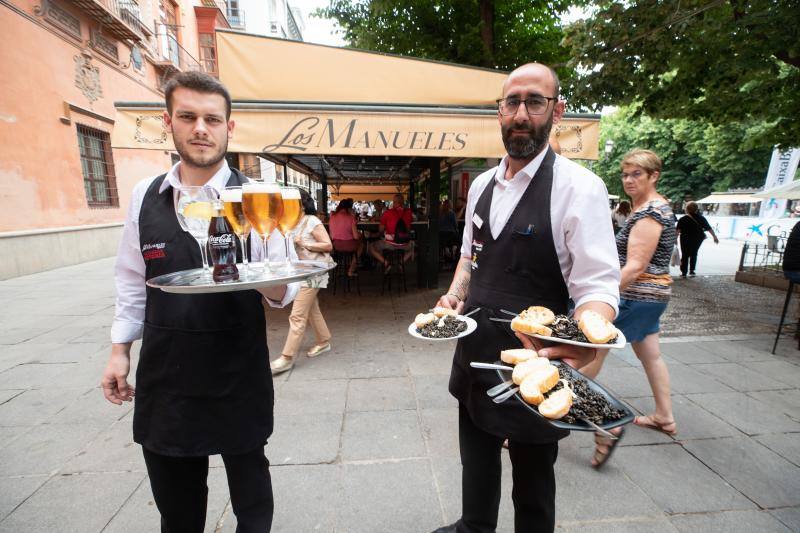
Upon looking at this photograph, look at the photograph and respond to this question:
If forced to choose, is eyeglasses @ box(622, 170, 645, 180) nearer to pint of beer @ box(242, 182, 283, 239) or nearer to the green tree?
pint of beer @ box(242, 182, 283, 239)

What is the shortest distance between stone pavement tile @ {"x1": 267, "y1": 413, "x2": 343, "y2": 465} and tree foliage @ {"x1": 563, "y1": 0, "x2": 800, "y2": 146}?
731cm

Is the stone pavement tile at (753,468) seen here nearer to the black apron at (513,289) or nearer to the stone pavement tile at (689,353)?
the stone pavement tile at (689,353)

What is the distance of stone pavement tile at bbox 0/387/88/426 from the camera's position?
3.01 m

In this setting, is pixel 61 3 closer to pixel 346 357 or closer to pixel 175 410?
pixel 346 357

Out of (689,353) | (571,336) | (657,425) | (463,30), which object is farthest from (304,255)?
(463,30)

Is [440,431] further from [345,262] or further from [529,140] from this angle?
[345,262]

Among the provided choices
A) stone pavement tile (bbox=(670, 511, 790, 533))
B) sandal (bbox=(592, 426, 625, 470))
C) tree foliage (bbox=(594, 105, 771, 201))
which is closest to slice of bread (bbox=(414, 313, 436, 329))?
→ sandal (bbox=(592, 426, 625, 470))

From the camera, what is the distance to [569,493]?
221 centimetres

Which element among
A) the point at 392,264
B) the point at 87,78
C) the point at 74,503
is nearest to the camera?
the point at 74,503

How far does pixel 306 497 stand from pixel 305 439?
0.56 meters

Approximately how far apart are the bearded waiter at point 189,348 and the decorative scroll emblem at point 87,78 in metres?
12.9

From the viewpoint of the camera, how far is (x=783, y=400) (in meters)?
3.28

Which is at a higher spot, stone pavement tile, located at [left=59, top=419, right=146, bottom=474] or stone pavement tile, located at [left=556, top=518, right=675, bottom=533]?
stone pavement tile, located at [left=556, top=518, right=675, bottom=533]

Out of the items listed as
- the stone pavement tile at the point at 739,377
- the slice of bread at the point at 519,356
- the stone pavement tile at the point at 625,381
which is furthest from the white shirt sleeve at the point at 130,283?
the stone pavement tile at the point at 739,377
